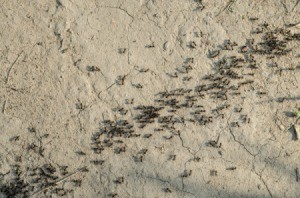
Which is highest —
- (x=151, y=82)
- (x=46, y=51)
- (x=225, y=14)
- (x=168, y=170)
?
(x=225, y=14)

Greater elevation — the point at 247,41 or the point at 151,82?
the point at 247,41

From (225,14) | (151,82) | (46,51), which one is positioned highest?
(225,14)

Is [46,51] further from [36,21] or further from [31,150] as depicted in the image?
[31,150]

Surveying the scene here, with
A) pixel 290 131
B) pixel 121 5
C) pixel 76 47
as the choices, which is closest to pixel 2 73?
pixel 76 47

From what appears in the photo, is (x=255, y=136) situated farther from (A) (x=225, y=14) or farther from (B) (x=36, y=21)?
(B) (x=36, y=21)

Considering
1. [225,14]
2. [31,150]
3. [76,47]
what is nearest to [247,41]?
[225,14]

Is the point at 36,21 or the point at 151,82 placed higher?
the point at 36,21
